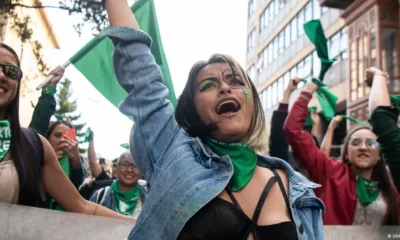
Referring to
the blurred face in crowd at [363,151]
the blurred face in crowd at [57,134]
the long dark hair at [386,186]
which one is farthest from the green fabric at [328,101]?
the blurred face in crowd at [57,134]

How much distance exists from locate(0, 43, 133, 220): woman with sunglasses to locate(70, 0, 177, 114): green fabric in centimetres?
74

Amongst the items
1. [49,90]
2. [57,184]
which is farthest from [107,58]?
[57,184]

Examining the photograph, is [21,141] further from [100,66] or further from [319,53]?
[319,53]

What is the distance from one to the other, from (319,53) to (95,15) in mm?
2611

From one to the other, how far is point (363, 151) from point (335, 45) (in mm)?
21117

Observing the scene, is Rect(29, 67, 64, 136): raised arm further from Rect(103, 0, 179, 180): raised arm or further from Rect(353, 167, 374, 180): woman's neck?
Rect(353, 167, 374, 180): woman's neck

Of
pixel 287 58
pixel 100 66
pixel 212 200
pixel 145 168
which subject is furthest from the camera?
pixel 287 58

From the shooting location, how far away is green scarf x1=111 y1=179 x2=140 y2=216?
429 centimetres

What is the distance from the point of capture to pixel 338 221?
3.23m

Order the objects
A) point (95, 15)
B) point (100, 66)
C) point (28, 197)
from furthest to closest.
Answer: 1. point (95, 15)
2. point (100, 66)
3. point (28, 197)

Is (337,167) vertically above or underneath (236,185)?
underneath

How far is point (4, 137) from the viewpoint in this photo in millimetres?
2172

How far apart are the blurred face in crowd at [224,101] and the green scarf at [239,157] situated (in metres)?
0.03

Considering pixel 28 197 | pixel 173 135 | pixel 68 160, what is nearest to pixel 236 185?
pixel 173 135
